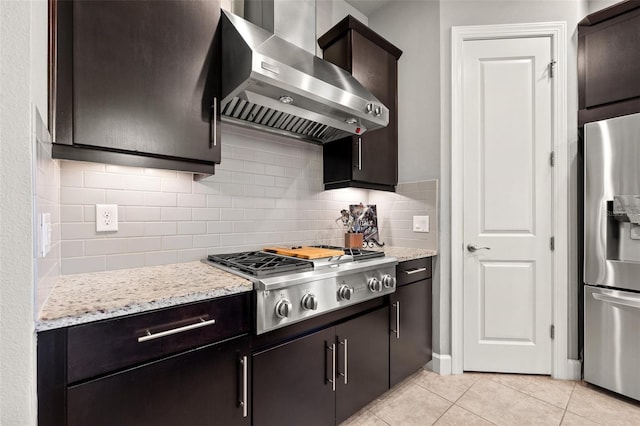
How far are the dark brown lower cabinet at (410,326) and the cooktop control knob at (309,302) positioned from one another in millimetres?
715

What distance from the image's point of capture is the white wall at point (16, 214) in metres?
0.67

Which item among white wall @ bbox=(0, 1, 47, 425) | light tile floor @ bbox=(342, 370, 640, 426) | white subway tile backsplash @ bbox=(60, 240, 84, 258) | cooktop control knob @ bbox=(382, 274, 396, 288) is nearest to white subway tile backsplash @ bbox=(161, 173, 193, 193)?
white subway tile backsplash @ bbox=(60, 240, 84, 258)

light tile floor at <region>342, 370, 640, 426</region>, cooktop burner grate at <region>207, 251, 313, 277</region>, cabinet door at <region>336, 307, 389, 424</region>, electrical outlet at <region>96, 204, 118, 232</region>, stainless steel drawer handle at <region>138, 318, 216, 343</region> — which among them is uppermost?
electrical outlet at <region>96, 204, 118, 232</region>

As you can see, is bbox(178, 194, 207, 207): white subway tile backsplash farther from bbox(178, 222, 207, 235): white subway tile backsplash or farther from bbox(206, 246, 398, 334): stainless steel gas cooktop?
bbox(206, 246, 398, 334): stainless steel gas cooktop

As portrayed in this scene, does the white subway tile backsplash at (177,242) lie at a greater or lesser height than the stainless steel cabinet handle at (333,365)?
greater

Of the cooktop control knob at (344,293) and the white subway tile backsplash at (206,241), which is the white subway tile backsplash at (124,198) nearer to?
the white subway tile backsplash at (206,241)

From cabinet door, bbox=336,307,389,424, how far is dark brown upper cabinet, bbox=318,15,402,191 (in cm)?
98

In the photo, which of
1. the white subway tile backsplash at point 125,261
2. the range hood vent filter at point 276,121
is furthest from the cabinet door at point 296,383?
the range hood vent filter at point 276,121

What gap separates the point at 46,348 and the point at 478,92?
2735mm

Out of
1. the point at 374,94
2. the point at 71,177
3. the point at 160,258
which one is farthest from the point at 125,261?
the point at 374,94

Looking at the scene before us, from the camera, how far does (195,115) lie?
1367 millimetres

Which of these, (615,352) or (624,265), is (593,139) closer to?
(624,265)

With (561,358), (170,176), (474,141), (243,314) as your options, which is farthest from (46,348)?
(561,358)

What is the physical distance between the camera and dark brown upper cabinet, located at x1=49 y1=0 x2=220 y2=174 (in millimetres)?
1075
